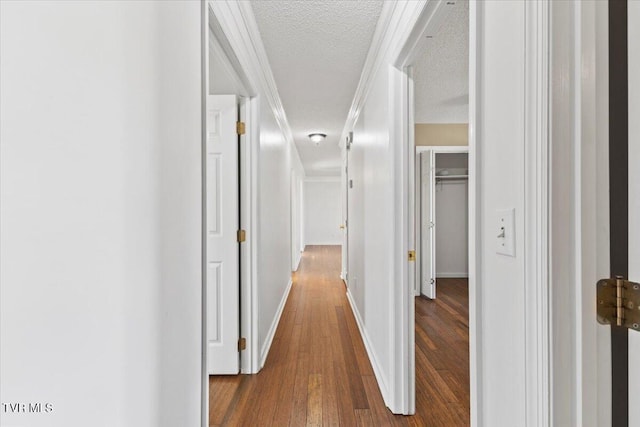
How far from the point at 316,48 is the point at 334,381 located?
8.30 ft

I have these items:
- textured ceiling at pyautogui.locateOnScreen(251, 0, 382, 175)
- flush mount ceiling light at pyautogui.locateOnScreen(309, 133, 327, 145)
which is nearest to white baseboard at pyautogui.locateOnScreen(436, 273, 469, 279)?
flush mount ceiling light at pyautogui.locateOnScreen(309, 133, 327, 145)

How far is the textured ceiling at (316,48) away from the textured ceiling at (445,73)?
1.69ft

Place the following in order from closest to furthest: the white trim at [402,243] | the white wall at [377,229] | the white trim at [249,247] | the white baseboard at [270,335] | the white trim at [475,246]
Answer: the white trim at [475,246] → the white trim at [402,243] → the white wall at [377,229] → the white trim at [249,247] → the white baseboard at [270,335]

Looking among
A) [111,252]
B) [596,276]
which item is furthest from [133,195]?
[596,276]

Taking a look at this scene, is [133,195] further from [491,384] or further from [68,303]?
[491,384]

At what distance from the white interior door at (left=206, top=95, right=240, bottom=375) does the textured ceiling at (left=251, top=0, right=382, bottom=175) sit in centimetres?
61

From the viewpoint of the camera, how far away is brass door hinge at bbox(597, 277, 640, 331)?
2.07 feet

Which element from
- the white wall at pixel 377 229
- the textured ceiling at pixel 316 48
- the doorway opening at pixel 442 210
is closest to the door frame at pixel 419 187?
the doorway opening at pixel 442 210

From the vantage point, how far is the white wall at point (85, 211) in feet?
1.99

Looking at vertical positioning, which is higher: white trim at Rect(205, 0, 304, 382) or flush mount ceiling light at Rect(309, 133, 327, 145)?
flush mount ceiling light at Rect(309, 133, 327, 145)

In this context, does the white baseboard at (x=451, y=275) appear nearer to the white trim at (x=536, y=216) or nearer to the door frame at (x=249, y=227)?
the door frame at (x=249, y=227)

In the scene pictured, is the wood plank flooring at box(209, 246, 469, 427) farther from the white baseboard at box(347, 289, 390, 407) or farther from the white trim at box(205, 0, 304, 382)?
the white trim at box(205, 0, 304, 382)

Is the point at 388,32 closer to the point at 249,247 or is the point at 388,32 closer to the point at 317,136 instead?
the point at 249,247

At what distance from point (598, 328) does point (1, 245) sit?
120 cm
